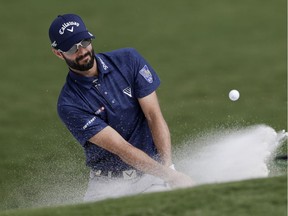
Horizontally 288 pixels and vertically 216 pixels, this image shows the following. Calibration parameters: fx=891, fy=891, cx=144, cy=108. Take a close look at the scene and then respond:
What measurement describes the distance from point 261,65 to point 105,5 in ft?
13.3

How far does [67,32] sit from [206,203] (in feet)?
7.45

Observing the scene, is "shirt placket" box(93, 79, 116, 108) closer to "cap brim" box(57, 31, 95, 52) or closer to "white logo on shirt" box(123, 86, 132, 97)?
"white logo on shirt" box(123, 86, 132, 97)

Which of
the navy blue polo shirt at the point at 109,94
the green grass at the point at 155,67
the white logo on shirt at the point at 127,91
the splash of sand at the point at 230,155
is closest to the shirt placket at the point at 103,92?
the navy blue polo shirt at the point at 109,94

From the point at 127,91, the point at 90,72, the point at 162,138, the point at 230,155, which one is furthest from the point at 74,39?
the point at 230,155

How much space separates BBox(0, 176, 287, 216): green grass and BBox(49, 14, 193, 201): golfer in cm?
117

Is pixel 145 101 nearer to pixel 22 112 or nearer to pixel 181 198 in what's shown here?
pixel 181 198

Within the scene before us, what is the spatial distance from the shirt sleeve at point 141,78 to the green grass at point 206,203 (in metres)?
1.57

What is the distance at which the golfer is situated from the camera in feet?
24.3

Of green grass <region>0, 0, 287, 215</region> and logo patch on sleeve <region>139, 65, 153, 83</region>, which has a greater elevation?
logo patch on sleeve <region>139, 65, 153, 83</region>

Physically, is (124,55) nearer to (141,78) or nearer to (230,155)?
(141,78)

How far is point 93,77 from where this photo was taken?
7605 mm

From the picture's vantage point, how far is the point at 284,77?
12.1 meters

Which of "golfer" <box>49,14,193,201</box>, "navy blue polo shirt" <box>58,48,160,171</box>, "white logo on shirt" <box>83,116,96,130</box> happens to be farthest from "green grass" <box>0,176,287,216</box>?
"navy blue polo shirt" <box>58,48,160,171</box>

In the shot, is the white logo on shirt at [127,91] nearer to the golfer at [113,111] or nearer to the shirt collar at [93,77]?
the golfer at [113,111]
